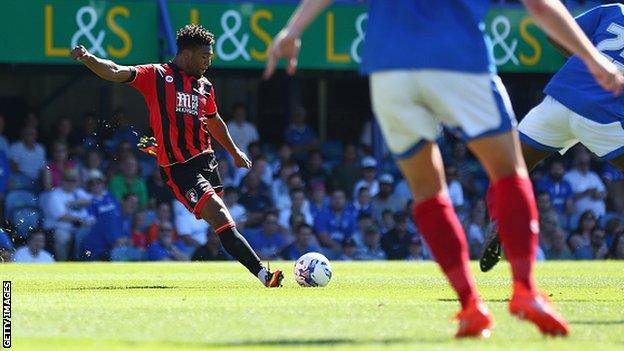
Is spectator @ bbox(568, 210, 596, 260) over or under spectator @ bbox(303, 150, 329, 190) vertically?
under

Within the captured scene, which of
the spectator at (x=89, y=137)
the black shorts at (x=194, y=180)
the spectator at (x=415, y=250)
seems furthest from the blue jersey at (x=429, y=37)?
the spectator at (x=89, y=137)

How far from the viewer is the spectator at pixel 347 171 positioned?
21.4m

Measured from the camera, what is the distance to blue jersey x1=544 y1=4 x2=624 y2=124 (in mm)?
10734

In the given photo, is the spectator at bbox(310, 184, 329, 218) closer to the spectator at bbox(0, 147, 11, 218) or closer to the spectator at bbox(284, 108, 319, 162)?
the spectator at bbox(284, 108, 319, 162)

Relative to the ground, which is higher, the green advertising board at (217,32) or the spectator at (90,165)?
the green advertising board at (217,32)

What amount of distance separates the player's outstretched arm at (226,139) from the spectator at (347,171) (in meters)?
9.11

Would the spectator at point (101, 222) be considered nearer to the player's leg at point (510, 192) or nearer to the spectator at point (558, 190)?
the spectator at point (558, 190)

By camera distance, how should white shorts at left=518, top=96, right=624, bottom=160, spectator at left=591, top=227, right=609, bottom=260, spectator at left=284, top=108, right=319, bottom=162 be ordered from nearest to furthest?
white shorts at left=518, top=96, right=624, bottom=160
spectator at left=591, top=227, right=609, bottom=260
spectator at left=284, top=108, right=319, bottom=162

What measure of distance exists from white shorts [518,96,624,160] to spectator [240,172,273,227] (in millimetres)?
8538

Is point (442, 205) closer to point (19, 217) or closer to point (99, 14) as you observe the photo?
point (19, 217)

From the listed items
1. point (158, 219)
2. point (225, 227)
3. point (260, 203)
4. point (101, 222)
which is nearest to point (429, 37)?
point (225, 227)

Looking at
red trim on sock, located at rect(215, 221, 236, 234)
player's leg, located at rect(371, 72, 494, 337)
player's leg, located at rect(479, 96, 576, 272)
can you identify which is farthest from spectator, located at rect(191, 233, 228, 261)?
player's leg, located at rect(371, 72, 494, 337)

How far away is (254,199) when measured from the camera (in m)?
19.6

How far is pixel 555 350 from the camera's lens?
572 cm
